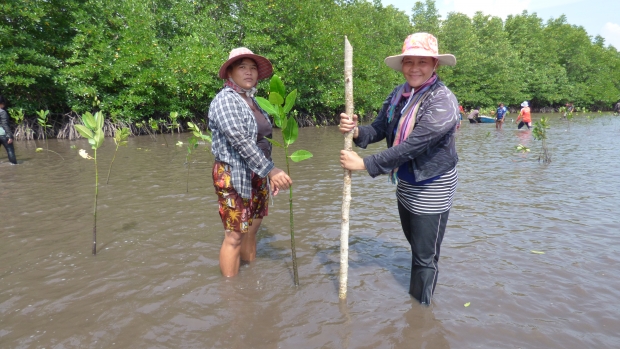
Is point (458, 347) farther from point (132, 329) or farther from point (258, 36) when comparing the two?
point (258, 36)

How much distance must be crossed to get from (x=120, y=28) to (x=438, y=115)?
2030 cm

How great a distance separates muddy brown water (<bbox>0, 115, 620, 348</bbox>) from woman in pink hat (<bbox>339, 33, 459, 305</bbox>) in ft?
1.94

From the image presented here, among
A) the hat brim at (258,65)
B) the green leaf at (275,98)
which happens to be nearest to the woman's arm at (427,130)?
the green leaf at (275,98)

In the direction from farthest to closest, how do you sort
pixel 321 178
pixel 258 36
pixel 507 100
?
pixel 507 100, pixel 258 36, pixel 321 178

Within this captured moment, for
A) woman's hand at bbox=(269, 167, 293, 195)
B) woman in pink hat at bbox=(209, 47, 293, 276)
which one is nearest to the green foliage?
woman in pink hat at bbox=(209, 47, 293, 276)

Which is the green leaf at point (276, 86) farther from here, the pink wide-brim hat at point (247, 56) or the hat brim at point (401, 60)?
the hat brim at point (401, 60)

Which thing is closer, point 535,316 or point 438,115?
point 438,115

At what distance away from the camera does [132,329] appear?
8.61 feet

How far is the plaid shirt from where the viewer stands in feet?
9.13

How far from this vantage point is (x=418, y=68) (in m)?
2.57

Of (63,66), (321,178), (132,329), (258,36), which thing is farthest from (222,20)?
(132,329)

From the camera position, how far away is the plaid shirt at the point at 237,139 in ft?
9.13

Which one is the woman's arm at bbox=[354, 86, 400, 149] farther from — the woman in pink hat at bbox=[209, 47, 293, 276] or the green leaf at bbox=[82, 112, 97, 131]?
the green leaf at bbox=[82, 112, 97, 131]

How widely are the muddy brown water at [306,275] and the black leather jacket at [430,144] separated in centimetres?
116
